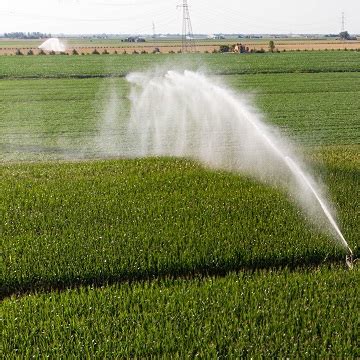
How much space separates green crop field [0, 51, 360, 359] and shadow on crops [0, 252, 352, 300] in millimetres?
21

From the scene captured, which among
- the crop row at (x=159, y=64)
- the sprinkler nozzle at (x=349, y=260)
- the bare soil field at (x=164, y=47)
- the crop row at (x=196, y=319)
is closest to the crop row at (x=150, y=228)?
the sprinkler nozzle at (x=349, y=260)

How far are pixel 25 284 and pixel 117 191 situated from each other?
3.96m

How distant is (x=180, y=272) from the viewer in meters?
9.25

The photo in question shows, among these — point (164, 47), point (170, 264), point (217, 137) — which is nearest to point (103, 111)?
point (217, 137)

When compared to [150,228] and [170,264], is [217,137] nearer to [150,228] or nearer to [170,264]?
[150,228]

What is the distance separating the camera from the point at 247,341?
695cm

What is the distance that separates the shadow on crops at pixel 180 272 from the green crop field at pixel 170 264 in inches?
0.8

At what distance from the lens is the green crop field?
7.04m

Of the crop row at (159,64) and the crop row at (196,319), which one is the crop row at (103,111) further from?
the crop row at (196,319)

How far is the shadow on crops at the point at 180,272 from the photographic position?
29.1 feet

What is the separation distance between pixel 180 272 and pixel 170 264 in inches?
8.0

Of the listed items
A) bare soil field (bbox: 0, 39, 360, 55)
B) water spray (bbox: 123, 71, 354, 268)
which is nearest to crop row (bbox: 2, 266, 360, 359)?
water spray (bbox: 123, 71, 354, 268)

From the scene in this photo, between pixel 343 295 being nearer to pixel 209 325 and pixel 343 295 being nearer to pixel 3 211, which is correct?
pixel 209 325

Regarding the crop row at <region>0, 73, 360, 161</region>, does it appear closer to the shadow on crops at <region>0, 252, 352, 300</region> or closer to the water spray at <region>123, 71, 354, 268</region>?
the water spray at <region>123, 71, 354, 268</region>
